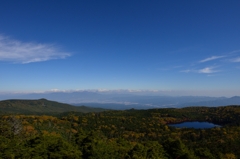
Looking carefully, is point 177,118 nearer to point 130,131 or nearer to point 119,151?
point 130,131

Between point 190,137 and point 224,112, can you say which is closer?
point 190,137

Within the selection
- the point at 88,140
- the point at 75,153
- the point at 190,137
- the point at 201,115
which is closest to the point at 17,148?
the point at 75,153

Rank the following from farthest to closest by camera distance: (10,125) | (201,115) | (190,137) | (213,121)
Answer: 1. (201,115)
2. (213,121)
3. (190,137)
4. (10,125)

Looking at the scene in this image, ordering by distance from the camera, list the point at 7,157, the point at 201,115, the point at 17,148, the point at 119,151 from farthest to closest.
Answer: the point at 201,115 → the point at 119,151 → the point at 17,148 → the point at 7,157

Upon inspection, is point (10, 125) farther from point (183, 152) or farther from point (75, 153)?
point (183, 152)

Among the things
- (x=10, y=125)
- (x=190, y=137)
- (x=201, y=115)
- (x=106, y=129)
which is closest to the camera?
(x=10, y=125)

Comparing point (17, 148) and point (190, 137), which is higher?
point (17, 148)

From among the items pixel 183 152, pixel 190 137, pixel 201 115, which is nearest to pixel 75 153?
pixel 183 152

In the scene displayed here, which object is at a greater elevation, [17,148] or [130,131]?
[17,148]

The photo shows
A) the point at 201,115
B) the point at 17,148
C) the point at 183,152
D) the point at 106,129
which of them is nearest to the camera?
the point at 17,148
